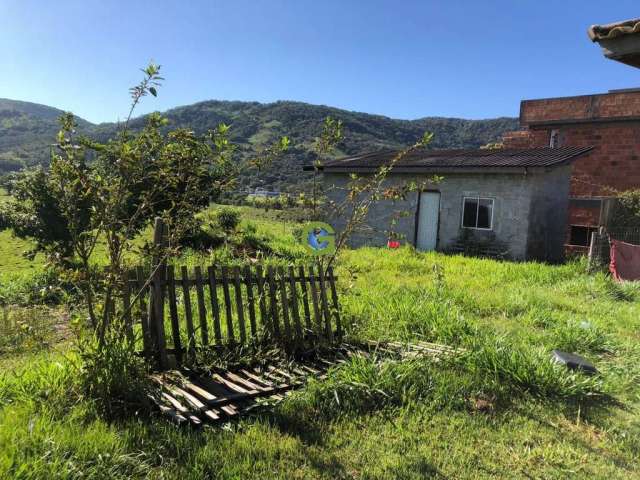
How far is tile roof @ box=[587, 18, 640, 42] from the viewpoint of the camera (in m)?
2.89

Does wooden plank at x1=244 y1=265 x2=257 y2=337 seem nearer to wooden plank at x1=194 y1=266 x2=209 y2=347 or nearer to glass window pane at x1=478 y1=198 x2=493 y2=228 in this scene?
wooden plank at x1=194 y1=266 x2=209 y2=347

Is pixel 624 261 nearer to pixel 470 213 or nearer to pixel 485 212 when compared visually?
pixel 485 212

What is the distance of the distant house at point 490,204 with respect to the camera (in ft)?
49.1

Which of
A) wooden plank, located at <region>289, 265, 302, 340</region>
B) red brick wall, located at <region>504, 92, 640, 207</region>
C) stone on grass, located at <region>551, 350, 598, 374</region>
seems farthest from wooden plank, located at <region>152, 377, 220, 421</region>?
red brick wall, located at <region>504, 92, 640, 207</region>

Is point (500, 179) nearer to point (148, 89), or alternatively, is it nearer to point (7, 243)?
point (148, 89)

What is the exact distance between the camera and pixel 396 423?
3.59 meters

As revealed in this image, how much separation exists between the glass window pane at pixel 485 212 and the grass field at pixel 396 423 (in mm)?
9963

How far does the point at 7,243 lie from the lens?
16656 millimetres

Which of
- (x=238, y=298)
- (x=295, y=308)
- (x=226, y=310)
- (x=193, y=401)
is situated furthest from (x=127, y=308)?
(x=295, y=308)

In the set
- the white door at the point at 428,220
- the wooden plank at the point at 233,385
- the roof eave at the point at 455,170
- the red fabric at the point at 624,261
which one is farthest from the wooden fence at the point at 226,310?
the white door at the point at 428,220

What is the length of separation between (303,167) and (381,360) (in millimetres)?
15756

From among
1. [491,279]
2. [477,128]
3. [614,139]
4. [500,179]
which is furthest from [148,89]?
[477,128]

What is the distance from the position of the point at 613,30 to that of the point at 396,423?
3.08m

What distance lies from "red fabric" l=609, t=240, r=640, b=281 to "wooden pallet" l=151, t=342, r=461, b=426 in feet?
27.4
